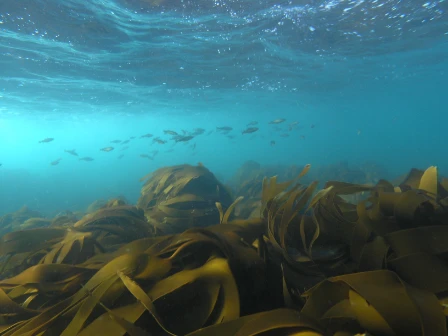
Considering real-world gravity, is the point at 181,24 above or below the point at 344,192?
above

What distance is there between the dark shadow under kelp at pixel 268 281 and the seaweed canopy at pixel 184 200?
4.67ft

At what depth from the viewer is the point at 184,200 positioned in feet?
13.3

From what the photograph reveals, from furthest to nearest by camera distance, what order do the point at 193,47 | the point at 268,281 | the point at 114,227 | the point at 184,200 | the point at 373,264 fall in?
1. the point at 193,47
2. the point at 184,200
3. the point at 114,227
4. the point at 268,281
5. the point at 373,264

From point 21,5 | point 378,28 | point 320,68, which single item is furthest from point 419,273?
point 320,68

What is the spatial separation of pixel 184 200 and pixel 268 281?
2727 mm

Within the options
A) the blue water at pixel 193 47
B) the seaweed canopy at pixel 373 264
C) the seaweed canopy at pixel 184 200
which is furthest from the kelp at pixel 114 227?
the blue water at pixel 193 47

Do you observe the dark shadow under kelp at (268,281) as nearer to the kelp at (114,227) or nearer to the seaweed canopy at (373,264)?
the seaweed canopy at (373,264)

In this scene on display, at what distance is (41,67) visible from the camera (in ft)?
47.3

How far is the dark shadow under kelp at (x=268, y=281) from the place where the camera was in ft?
3.48

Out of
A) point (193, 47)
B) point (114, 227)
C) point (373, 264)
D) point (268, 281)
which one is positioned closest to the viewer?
point (373, 264)

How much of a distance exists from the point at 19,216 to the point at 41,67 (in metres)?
9.90

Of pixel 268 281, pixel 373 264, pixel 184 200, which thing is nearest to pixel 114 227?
pixel 184 200

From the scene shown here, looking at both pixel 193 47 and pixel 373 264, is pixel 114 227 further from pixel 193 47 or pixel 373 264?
pixel 193 47

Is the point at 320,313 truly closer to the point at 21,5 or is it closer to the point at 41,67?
the point at 21,5
